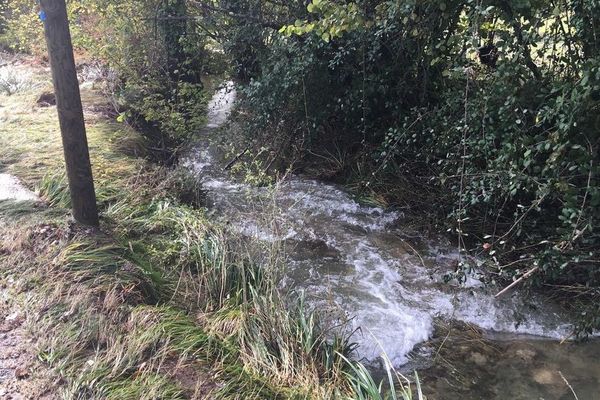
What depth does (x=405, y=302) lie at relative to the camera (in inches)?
193

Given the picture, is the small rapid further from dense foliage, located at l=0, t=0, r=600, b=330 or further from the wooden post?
the wooden post

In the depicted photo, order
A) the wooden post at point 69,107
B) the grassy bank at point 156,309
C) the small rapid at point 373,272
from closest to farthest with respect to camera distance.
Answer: the grassy bank at point 156,309 → the wooden post at point 69,107 → the small rapid at point 373,272

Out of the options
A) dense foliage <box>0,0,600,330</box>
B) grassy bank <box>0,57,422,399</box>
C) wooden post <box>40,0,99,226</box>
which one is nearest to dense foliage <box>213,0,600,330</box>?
dense foliage <box>0,0,600,330</box>

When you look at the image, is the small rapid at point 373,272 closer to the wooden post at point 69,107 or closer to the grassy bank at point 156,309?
the grassy bank at point 156,309

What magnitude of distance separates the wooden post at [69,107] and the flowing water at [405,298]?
151cm

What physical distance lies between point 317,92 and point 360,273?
8.78 ft

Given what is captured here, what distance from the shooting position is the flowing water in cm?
392

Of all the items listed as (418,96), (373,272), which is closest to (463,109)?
(418,96)

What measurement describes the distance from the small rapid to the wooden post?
146 cm

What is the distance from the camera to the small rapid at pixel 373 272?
448 cm

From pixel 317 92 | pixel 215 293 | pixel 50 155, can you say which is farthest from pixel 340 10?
pixel 50 155

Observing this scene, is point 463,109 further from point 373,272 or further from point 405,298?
point 405,298

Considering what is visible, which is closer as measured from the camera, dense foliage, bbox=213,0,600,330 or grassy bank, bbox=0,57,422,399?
grassy bank, bbox=0,57,422,399

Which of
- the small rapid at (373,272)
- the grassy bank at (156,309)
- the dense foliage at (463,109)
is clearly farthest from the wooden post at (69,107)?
the dense foliage at (463,109)
